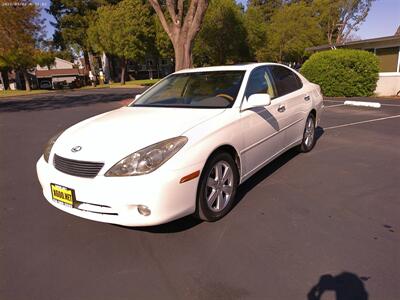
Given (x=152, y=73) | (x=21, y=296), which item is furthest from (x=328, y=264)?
(x=152, y=73)

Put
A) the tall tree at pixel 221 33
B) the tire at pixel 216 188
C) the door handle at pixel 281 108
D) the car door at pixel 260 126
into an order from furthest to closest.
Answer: the tall tree at pixel 221 33 < the door handle at pixel 281 108 < the car door at pixel 260 126 < the tire at pixel 216 188

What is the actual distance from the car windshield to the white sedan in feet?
0.05

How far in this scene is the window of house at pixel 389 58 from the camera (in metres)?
16.4

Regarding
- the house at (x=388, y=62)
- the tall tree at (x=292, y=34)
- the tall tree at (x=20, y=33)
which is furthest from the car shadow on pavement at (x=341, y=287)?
the tall tree at (x=292, y=34)

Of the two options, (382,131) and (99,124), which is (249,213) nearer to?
(99,124)

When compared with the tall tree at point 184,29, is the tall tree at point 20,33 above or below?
above

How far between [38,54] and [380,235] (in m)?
38.1

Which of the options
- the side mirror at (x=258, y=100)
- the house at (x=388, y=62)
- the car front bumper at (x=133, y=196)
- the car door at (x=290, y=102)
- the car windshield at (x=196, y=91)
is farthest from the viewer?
the house at (x=388, y=62)

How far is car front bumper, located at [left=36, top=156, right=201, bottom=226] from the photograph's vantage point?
2691 mm

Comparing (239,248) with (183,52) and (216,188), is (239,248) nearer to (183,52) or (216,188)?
(216,188)

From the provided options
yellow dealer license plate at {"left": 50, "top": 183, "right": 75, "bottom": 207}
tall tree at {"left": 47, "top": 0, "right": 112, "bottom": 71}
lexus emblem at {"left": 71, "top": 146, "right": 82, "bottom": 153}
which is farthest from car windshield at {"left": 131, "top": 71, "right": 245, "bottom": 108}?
tall tree at {"left": 47, "top": 0, "right": 112, "bottom": 71}

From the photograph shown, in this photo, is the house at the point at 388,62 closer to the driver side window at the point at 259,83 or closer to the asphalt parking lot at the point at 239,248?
the asphalt parking lot at the point at 239,248

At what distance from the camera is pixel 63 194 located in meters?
3.00

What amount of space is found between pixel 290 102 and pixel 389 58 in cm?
1515
